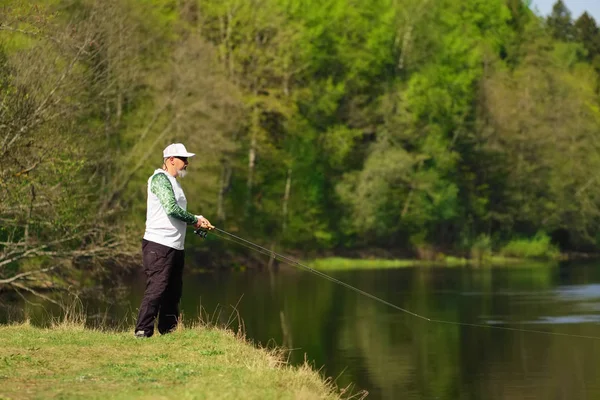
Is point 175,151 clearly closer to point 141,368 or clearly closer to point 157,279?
point 157,279

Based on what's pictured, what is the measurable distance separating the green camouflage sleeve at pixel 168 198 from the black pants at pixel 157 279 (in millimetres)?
458

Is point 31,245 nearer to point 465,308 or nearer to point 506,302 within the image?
point 465,308

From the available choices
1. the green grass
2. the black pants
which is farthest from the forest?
the black pants

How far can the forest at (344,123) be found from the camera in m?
39.1

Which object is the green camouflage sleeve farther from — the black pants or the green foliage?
the green foliage

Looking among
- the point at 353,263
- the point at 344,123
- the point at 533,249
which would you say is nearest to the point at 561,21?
the point at 533,249

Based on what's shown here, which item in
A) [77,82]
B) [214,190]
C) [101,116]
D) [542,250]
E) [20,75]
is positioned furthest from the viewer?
[542,250]

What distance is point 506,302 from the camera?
3098 centimetres

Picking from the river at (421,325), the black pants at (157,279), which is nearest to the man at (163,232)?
the black pants at (157,279)

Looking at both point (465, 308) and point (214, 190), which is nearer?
point (465, 308)

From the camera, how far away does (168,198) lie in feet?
41.6

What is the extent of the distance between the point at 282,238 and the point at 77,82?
26845 millimetres

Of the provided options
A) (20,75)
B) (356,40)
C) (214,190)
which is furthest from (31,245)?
(356,40)

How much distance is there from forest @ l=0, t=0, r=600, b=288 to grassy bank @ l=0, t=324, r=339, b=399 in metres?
13.6
